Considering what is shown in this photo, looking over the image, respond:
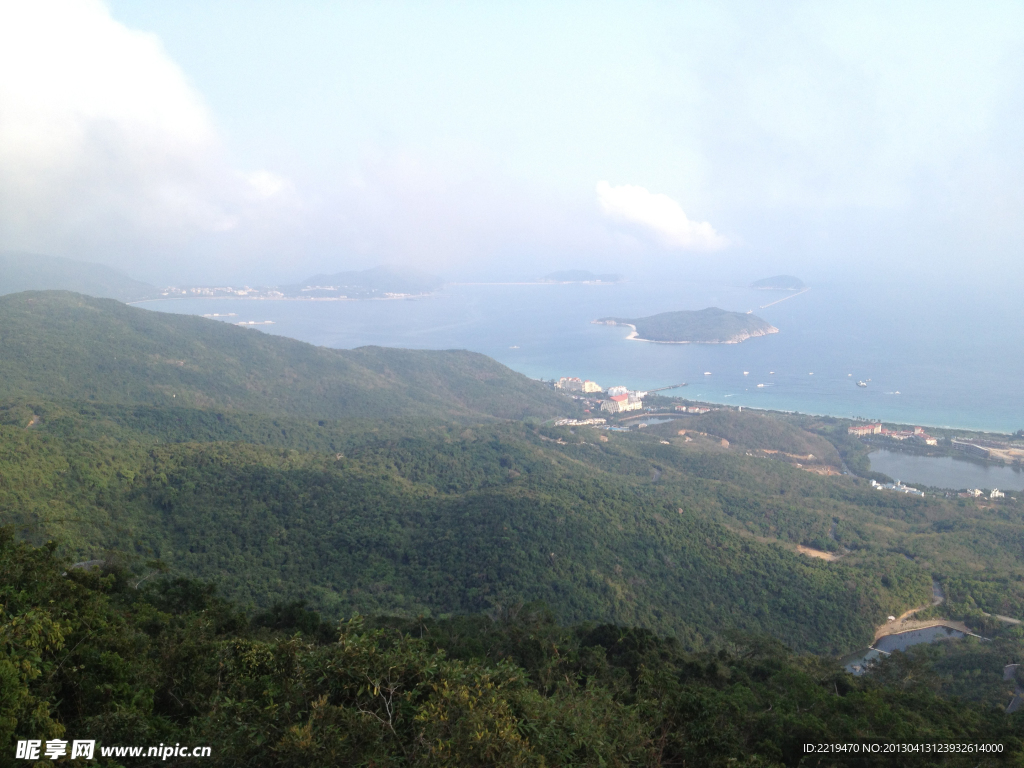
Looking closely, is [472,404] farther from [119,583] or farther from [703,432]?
[119,583]

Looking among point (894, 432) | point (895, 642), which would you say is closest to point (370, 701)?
point (895, 642)

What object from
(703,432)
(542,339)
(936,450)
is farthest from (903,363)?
(542,339)

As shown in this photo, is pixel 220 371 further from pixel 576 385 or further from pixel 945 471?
pixel 945 471

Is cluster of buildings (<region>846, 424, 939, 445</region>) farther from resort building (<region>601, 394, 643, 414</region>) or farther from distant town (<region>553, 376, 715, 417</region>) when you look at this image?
resort building (<region>601, 394, 643, 414</region>)

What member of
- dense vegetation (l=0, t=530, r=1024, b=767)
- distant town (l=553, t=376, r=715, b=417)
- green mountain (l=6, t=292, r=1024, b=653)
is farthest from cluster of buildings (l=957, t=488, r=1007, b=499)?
dense vegetation (l=0, t=530, r=1024, b=767)

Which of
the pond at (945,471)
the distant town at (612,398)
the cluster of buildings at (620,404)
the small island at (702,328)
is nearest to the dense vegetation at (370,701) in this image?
the pond at (945,471)
